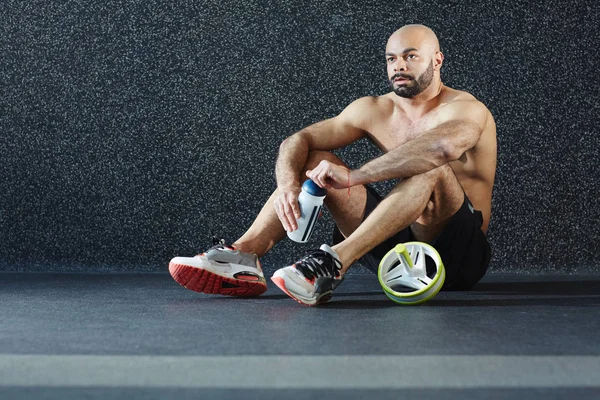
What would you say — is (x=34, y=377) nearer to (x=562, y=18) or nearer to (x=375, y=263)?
(x=375, y=263)

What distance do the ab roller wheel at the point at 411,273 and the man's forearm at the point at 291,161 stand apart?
27 cm

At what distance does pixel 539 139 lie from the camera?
2605 mm

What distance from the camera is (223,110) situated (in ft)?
8.81

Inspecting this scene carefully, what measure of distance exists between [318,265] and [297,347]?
461 millimetres

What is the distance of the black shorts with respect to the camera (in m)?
1.77

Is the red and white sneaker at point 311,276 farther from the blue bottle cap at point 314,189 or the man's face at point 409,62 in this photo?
the man's face at point 409,62

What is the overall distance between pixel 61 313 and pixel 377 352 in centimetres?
76

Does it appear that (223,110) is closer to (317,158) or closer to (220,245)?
(317,158)

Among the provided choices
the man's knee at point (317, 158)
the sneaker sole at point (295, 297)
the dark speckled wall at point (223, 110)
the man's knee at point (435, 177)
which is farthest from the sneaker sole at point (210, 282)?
the dark speckled wall at point (223, 110)

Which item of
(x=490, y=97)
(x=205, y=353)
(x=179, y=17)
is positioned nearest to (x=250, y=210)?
(x=179, y=17)

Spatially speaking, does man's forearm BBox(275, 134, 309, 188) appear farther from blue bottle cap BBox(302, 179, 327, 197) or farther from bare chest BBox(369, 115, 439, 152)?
bare chest BBox(369, 115, 439, 152)

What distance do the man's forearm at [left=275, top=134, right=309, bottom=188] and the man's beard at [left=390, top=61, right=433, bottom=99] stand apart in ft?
0.88

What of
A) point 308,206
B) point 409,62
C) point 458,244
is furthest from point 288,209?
point 409,62

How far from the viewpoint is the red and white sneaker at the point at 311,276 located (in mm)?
1575
